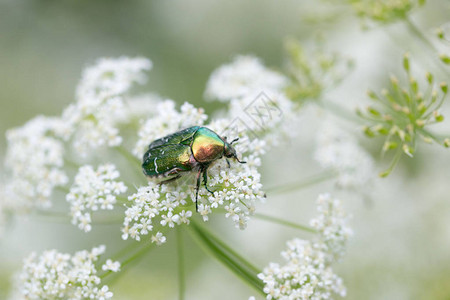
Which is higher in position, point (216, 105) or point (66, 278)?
point (216, 105)

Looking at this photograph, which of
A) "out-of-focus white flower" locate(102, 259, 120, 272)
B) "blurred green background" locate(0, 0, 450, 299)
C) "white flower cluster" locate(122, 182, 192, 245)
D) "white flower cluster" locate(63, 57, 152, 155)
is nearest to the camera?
"white flower cluster" locate(122, 182, 192, 245)

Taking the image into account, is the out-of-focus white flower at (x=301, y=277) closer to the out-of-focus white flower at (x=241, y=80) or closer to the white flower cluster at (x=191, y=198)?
the white flower cluster at (x=191, y=198)

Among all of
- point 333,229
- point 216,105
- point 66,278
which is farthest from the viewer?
point 216,105

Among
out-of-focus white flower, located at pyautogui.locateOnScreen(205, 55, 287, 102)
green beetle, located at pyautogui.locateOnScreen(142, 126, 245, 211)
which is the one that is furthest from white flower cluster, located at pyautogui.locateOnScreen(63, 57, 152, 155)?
out-of-focus white flower, located at pyautogui.locateOnScreen(205, 55, 287, 102)

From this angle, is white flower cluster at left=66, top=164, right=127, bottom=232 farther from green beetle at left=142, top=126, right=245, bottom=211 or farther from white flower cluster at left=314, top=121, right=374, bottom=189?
white flower cluster at left=314, top=121, right=374, bottom=189

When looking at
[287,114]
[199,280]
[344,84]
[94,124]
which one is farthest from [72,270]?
[344,84]

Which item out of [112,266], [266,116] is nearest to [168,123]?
[266,116]

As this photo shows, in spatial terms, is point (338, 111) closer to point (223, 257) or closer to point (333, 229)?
point (333, 229)
